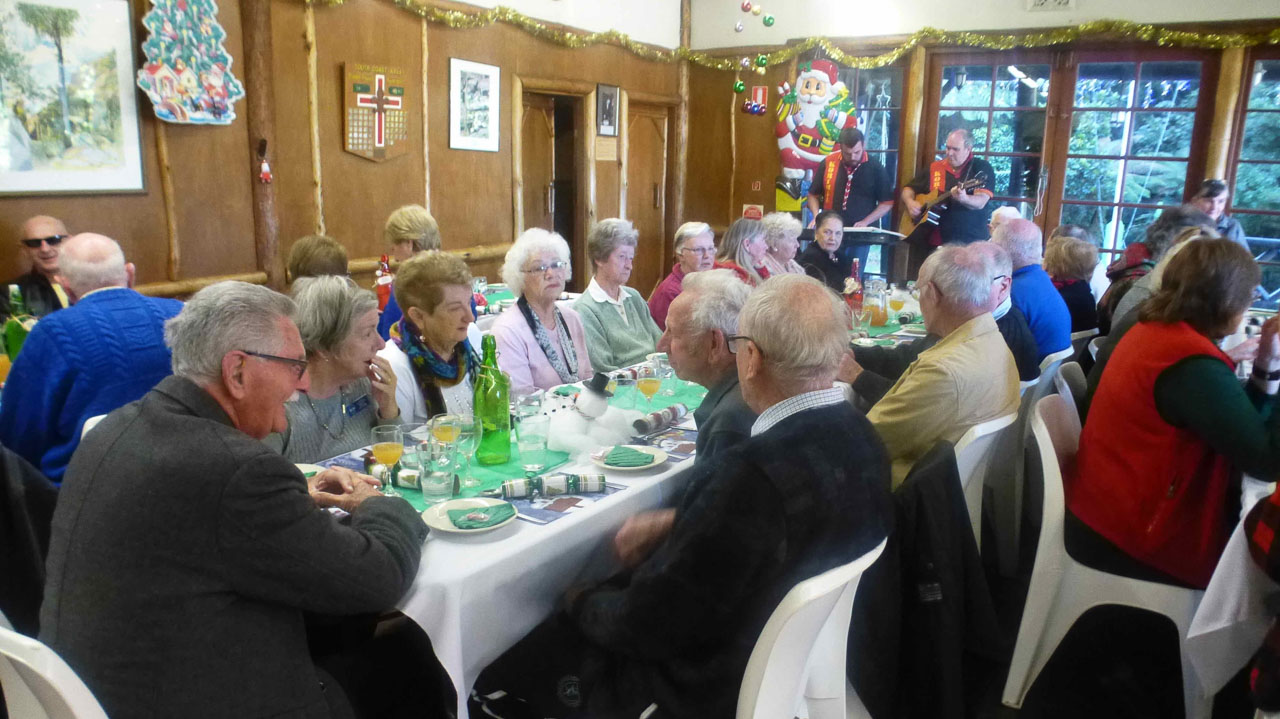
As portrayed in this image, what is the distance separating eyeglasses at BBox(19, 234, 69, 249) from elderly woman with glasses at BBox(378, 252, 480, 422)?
2.41 meters

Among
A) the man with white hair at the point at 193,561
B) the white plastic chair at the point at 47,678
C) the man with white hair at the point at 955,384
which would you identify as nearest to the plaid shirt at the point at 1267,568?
the man with white hair at the point at 955,384

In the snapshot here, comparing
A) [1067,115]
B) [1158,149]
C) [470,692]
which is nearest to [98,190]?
[470,692]

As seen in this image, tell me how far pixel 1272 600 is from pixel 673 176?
26.2ft

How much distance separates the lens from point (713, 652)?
161 centimetres

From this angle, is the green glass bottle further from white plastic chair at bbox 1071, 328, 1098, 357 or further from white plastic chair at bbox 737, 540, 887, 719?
white plastic chair at bbox 1071, 328, 1098, 357

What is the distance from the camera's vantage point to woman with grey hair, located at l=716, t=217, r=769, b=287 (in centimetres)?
482

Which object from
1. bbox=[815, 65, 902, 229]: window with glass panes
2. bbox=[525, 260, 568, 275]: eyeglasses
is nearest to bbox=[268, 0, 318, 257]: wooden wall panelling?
bbox=[525, 260, 568, 275]: eyeglasses

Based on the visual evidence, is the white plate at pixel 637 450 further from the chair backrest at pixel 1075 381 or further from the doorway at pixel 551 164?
the doorway at pixel 551 164

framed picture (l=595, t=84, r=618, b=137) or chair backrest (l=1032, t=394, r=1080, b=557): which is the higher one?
framed picture (l=595, t=84, r=618, b=137)

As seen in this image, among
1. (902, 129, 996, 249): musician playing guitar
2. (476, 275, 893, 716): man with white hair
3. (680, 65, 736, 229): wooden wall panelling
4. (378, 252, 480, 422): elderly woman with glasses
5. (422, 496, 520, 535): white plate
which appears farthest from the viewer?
(680, 65, 736, 229): wooden wall panelling

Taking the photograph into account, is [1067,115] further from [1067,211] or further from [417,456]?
[417,456]

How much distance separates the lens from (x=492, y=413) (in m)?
2.45

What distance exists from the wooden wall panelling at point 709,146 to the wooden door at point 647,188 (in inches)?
12.2

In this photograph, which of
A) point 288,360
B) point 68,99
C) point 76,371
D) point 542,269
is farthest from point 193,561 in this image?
point 68,99
